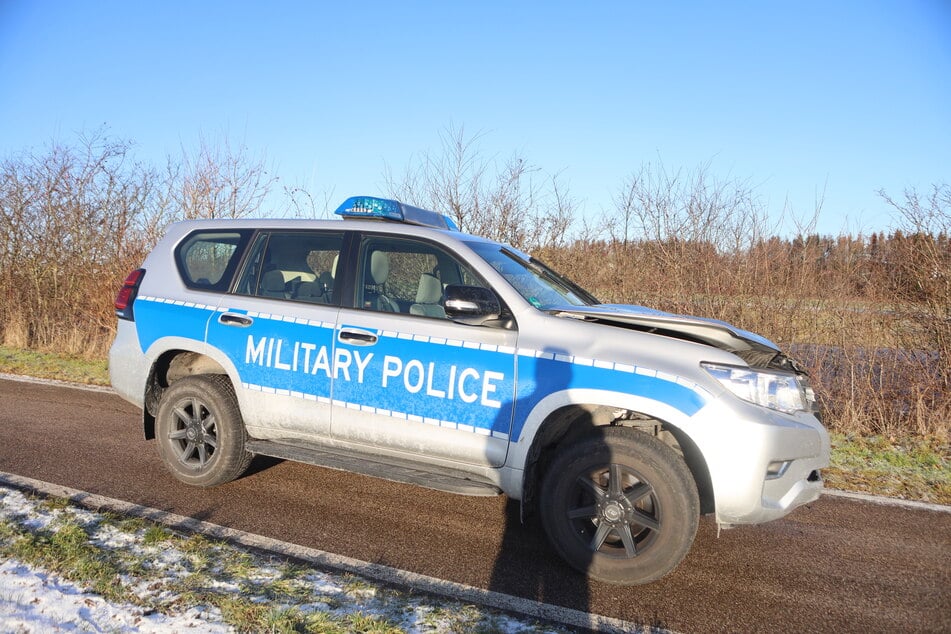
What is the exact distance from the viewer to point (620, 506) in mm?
3432

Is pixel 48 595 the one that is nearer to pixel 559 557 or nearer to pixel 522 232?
pixel 559 557

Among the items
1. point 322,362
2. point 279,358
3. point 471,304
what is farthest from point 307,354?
point 471,304

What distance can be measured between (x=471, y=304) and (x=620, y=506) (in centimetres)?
139

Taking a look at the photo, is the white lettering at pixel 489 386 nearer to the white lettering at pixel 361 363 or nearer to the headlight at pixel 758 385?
the white lettering at pixel 361 363

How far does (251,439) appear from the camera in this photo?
4.67 m

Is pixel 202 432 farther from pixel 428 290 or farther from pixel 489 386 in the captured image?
pixel 489 386

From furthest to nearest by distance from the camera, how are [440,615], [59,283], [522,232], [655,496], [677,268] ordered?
[59,283]
[522,232]
[677,268]
[655,496]
[440,615]

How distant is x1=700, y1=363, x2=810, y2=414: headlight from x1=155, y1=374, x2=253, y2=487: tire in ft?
10.7

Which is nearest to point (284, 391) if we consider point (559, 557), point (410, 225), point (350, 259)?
point (350, 259)

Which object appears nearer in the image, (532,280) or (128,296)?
(532,280)

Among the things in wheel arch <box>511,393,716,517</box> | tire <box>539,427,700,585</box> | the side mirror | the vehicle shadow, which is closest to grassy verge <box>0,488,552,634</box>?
the vehicle shadow

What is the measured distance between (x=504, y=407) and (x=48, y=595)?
2.37 m

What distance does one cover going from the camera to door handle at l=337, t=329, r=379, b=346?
13.3ft

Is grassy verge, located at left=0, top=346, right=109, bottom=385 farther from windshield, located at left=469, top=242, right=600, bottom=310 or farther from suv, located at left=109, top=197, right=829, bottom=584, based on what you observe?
windshield, located at left=469, top=242, right=600, bottom=310
